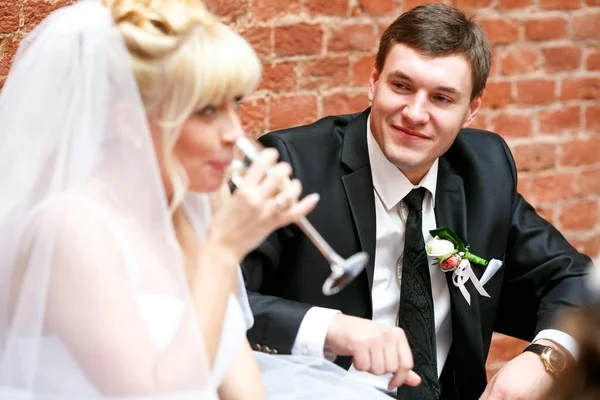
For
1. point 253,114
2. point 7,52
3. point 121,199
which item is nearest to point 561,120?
point 253,114

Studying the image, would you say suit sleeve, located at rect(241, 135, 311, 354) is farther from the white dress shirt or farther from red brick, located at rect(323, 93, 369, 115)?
red brick, located at rect(323, 93, 369, 115)

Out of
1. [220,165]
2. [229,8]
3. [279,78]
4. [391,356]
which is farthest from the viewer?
[279,78]

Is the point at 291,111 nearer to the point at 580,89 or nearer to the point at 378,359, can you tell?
the point at 580,89

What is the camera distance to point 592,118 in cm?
310

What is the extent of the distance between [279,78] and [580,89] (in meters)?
1.10

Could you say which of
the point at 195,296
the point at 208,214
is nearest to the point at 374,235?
the point at 208,214

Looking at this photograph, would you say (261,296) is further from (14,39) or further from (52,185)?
(14,39)

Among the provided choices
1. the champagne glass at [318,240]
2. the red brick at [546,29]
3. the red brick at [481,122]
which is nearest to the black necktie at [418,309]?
the champagne glass at [318,240]

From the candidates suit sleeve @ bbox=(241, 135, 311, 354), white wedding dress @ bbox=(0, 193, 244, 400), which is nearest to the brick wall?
suit sleeve @ bbox=(241, 135, 311, 354)

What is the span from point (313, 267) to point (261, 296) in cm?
16

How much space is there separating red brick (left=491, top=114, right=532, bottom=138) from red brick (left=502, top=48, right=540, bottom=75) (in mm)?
145

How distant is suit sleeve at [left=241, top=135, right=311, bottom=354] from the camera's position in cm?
182

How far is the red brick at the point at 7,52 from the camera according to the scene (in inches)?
84.9

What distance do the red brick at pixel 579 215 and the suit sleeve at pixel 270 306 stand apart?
1458mm
